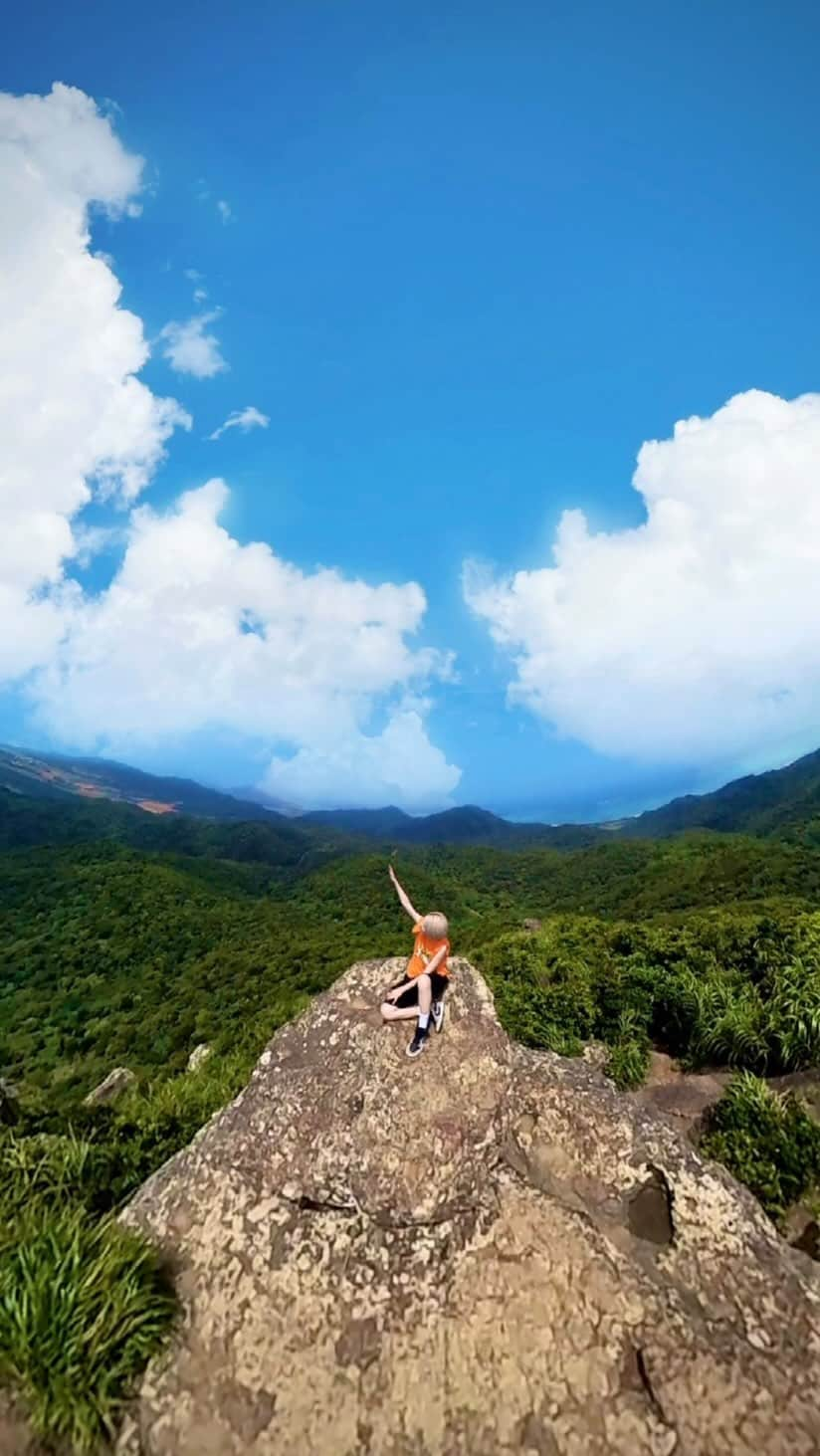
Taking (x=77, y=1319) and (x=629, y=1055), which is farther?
(x=629, y=1055)

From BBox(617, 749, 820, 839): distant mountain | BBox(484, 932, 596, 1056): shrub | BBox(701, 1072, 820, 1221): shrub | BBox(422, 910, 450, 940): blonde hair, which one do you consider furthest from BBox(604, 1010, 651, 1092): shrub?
BBox(617, 749, 820, 839): distant mountain

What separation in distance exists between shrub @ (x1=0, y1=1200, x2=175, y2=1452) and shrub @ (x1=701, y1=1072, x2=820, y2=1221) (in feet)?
30.4

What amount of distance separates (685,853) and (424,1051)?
93.3 meters

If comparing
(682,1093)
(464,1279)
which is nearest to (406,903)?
(464,1279)

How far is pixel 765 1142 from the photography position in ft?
39.2

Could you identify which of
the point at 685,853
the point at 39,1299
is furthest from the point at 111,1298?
the point at 685,853

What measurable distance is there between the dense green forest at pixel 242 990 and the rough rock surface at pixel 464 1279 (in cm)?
92

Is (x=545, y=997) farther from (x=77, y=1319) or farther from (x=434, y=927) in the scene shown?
(x=77, y=1319)

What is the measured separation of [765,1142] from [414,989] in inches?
266

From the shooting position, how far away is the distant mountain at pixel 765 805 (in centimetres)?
11975

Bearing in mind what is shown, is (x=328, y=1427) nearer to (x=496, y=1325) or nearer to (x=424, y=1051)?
(x=496, y=1325)

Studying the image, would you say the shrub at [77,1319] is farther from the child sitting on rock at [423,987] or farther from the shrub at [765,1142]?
the shrub at [765,1142]

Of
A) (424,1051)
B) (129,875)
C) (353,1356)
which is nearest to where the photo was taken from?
(353,1356)

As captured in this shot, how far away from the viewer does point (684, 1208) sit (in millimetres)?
9000
